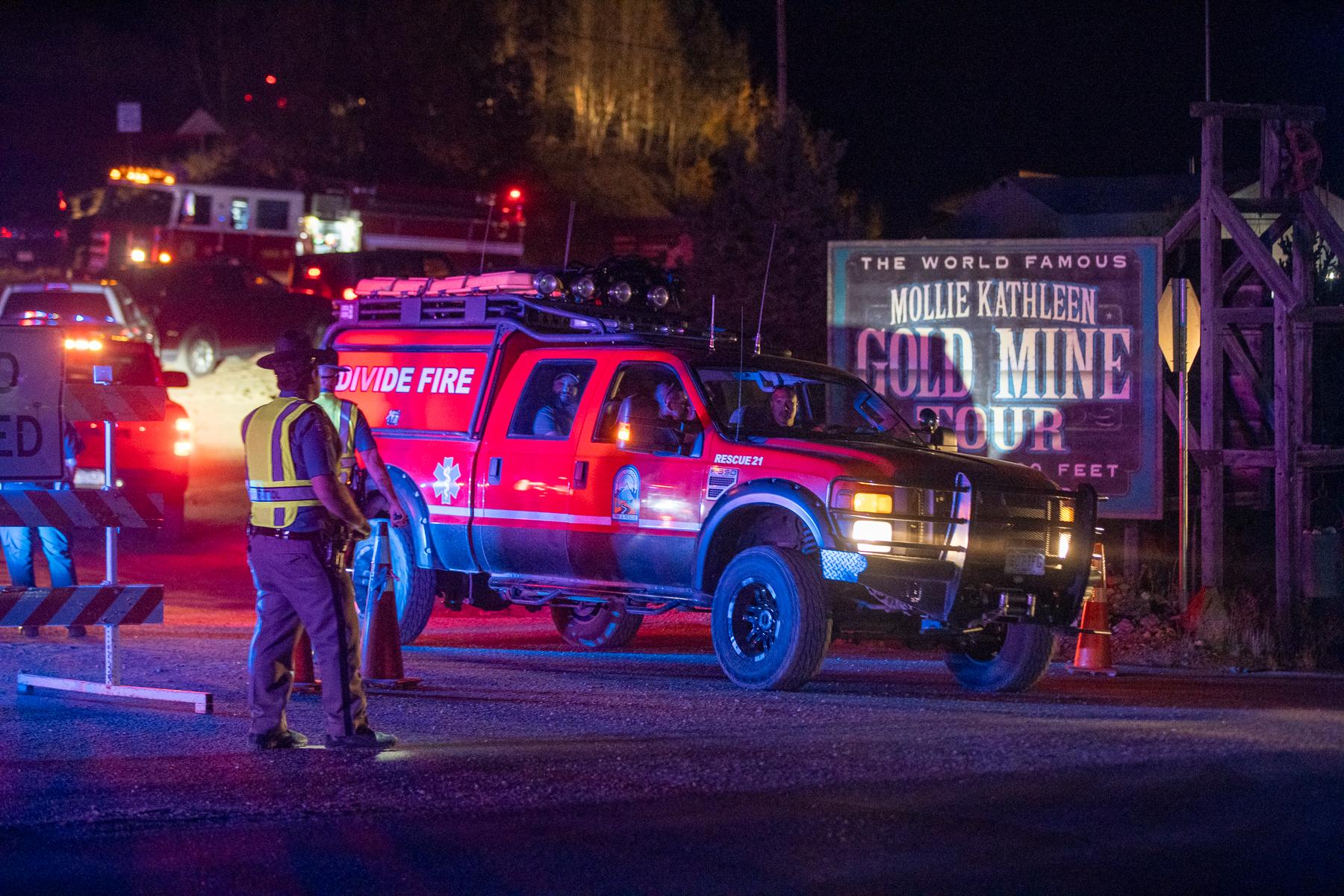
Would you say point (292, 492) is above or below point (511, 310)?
below

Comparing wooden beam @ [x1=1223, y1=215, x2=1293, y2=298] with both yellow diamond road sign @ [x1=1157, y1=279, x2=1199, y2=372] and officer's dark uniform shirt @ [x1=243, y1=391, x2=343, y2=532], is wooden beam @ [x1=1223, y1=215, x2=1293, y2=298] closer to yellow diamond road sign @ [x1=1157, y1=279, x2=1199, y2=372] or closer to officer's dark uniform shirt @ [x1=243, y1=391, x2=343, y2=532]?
yellow diamond road sign @ [x1=1157, y1=279, x2=1199, y2=372]

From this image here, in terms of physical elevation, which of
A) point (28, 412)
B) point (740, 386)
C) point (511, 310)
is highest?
point (511, 310)

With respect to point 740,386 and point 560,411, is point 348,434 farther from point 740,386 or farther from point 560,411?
point 740,386

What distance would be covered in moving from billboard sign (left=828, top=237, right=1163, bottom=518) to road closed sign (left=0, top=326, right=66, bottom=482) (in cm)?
688

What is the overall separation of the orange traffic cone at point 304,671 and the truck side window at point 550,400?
2.06 meters

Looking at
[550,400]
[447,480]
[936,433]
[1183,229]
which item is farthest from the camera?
[1183,229]

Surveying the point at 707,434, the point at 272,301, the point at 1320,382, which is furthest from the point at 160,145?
the point at 707,434

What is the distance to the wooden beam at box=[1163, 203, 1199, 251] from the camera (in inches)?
563

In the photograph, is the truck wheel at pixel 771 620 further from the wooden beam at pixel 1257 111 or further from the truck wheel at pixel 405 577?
the wooden beam at pixel 1257 111

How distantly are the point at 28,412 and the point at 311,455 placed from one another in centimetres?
270

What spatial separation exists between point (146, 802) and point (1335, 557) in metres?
10.2

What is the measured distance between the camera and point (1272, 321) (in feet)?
45.8

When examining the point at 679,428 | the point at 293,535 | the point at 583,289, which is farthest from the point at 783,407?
the point at 293,535

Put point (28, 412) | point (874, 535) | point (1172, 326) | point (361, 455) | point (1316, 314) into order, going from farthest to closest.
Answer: point (1172, 326), point (1316, 314), point (28, 412), point (874, 535), point (361, 455)
